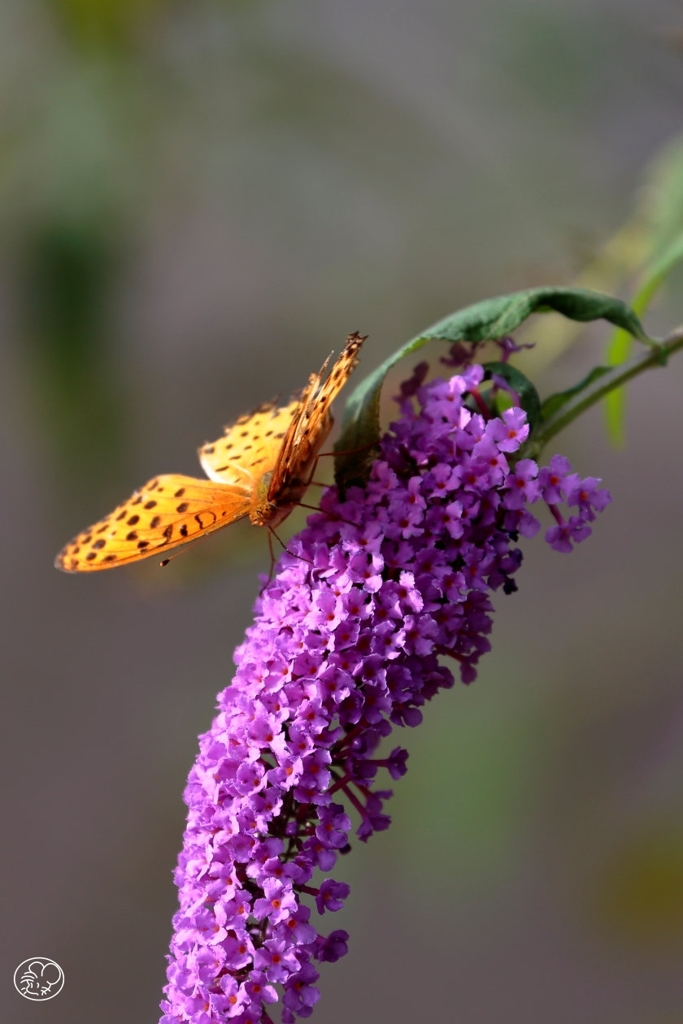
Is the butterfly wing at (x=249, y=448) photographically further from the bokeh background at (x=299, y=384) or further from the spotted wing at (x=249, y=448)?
the bokeh background at (x=299, y=384)

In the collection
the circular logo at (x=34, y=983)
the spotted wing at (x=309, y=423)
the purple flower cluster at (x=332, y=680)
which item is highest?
the spotted wing at (x=309, y=423)

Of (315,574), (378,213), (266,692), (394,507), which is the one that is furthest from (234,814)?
(378,213)

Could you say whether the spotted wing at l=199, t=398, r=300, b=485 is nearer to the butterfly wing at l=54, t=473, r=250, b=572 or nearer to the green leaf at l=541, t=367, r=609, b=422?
the butterfly wing at l=54, t=473, r=250, b=572

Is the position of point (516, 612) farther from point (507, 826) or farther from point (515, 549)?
point (515, 549)

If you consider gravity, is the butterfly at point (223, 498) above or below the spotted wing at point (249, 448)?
below

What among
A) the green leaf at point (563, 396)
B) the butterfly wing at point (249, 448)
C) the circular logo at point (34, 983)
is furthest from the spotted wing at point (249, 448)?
the circular logo at point (34, 983)

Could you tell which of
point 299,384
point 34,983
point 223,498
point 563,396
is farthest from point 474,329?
point 299,384

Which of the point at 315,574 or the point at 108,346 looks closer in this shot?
the point at 315,574

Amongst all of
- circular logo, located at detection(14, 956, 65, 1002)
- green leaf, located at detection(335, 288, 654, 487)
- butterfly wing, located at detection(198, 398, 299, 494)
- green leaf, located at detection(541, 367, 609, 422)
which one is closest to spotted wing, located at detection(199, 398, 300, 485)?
butterfly wing, located at detection(198, 398, 299, 494)
